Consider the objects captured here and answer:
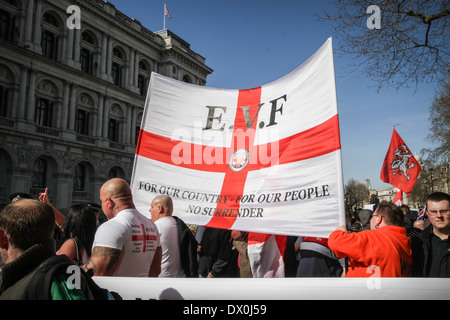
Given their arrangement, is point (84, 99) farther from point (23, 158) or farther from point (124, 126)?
point (23, 158)

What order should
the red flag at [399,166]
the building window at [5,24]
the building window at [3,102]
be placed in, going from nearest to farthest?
the red flag at [399,166]
the building window at [3,102]
the building window at [5,24]

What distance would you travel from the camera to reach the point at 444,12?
4.98 m

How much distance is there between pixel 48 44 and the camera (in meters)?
23.8

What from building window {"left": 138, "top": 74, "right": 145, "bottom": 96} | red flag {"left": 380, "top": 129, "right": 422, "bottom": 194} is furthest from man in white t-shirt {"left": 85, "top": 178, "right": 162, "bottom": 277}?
building window {"left": 138, "top": 74, "right": 145, "bottom": 96}

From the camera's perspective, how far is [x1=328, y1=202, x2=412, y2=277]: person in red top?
8.07 ft

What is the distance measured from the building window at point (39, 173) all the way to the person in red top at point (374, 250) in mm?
23372

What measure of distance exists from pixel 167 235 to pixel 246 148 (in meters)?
1.37

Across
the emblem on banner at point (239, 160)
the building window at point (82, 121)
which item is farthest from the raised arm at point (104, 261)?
the building window at point (82, 121)

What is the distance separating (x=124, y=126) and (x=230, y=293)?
1144 inches

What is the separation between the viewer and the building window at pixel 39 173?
71.6ft

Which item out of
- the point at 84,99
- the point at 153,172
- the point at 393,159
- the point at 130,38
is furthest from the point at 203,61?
the point at 153,172

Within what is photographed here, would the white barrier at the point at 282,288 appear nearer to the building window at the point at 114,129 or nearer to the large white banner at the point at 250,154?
the large white banner at the point at 250,154

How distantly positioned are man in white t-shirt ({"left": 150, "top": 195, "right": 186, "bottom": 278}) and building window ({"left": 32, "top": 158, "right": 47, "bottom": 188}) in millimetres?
21374

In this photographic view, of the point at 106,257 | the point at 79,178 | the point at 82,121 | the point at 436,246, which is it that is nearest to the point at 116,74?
the point at 82,121
